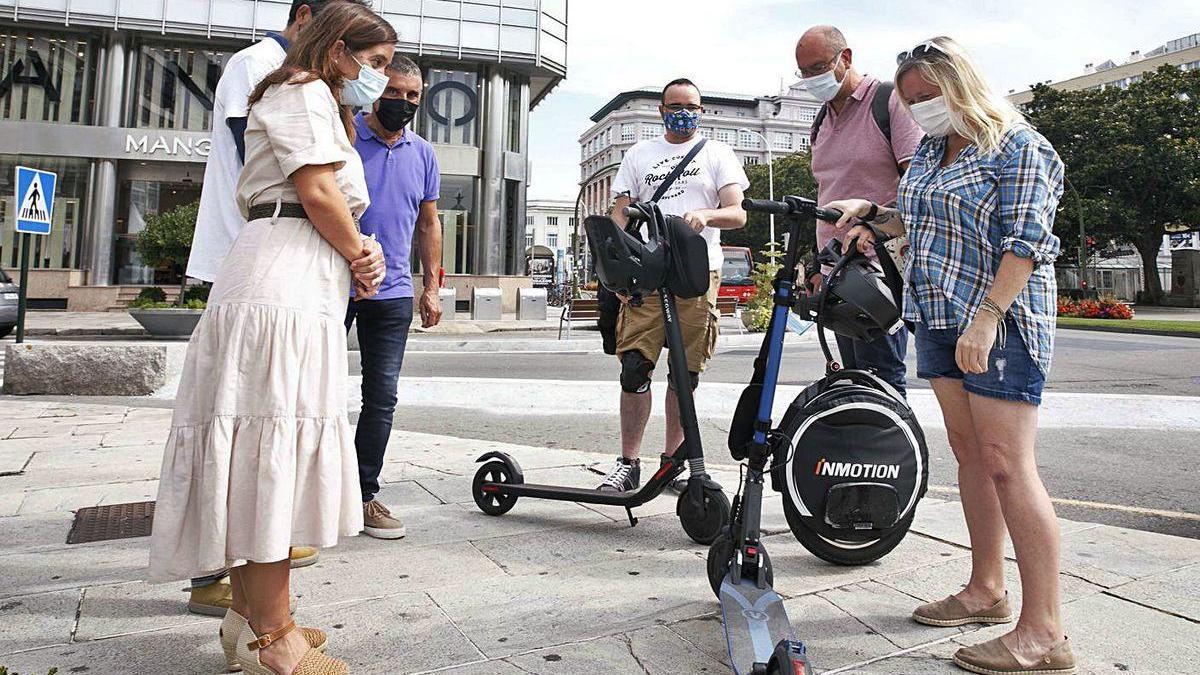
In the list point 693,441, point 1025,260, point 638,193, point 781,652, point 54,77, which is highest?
point 54,77

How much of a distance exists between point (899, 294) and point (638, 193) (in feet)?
5.93

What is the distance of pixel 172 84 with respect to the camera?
90.3 ft

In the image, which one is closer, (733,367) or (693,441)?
(693,441)

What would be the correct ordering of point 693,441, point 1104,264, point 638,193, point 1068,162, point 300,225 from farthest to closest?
point 1104,264
point 1068,162
point 638,193
point 693,441
point 300,225

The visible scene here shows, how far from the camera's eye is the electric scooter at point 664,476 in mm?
2688

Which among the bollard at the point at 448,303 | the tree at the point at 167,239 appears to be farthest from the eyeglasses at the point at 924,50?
the bollard at the point at 448,303

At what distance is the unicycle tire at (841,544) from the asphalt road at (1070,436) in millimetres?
1769

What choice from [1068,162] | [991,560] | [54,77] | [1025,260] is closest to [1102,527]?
[991,560]

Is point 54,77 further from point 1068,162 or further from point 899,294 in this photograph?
point 1068,162

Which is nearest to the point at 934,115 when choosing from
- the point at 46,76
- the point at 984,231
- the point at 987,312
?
the point at 984,231

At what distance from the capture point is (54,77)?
2664cm

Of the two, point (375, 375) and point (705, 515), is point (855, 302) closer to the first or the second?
point (705, 515)

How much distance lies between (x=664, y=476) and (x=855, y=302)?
3.79ft

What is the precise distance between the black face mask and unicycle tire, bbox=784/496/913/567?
2.17m
